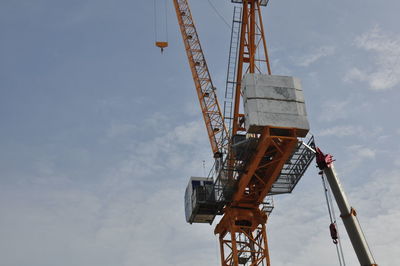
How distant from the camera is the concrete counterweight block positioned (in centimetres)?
4025

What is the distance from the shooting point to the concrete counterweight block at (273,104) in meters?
40.2

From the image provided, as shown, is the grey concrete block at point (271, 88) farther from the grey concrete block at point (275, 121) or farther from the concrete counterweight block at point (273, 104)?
the grey concrete block at point (275, 121)

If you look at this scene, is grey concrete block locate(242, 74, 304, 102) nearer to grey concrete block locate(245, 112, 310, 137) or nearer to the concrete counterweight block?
the concrete counterweight block

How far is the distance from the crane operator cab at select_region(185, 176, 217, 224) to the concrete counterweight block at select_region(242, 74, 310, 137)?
12.6 meters

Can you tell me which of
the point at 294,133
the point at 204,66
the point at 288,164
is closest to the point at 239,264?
the point at 288,164

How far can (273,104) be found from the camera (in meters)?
40.9

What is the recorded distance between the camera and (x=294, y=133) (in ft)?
133

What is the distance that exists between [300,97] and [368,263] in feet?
51.9

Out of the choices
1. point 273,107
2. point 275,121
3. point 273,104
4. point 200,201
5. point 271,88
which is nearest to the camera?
point 275,121

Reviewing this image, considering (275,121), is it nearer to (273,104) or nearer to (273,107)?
(273,107)

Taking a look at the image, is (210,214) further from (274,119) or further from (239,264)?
(274,119)

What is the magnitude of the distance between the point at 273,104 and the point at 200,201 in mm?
14178

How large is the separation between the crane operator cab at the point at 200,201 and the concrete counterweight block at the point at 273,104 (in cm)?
1264

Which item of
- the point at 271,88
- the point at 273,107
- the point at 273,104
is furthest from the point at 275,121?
the point at 271,88
